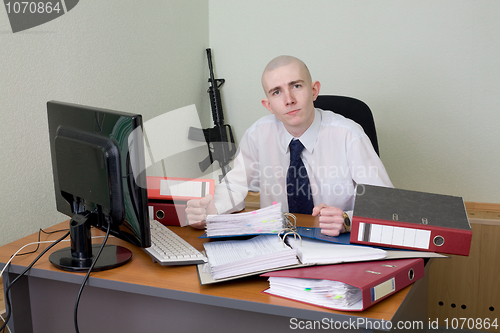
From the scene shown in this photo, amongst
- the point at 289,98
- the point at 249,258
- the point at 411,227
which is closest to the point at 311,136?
the point at 289,98

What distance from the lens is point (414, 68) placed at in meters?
Result: 2.28

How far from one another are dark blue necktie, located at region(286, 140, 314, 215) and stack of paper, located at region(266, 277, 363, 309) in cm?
83

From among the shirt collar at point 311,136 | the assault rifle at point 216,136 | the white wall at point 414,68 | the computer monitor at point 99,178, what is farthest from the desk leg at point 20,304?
the white wall at point 414,68

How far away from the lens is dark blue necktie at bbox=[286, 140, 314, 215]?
167 centimetres

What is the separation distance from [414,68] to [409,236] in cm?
156

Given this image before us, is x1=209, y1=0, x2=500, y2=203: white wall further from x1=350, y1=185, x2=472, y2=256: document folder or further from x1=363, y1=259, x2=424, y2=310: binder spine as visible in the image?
x1=363, y1=259, x2=424, y2=310: binder spine

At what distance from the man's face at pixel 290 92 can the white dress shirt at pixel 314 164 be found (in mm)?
113

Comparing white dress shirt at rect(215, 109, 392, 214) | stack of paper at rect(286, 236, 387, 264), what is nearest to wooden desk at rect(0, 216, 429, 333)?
stack of paper at rect(286, 236, 387, 264)

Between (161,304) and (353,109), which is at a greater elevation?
(353,109)

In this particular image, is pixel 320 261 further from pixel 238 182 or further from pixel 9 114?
pixel 9 114

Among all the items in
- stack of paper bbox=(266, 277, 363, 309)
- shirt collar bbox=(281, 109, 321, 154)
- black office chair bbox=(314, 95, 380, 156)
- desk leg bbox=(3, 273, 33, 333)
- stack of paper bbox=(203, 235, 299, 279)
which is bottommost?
desk leg bbox=(3, 273, 33, 333)

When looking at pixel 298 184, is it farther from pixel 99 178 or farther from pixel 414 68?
pixel 414 68

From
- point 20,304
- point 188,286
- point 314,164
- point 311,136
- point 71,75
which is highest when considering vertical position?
point 71,75

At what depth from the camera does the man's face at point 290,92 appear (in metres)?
1.61
